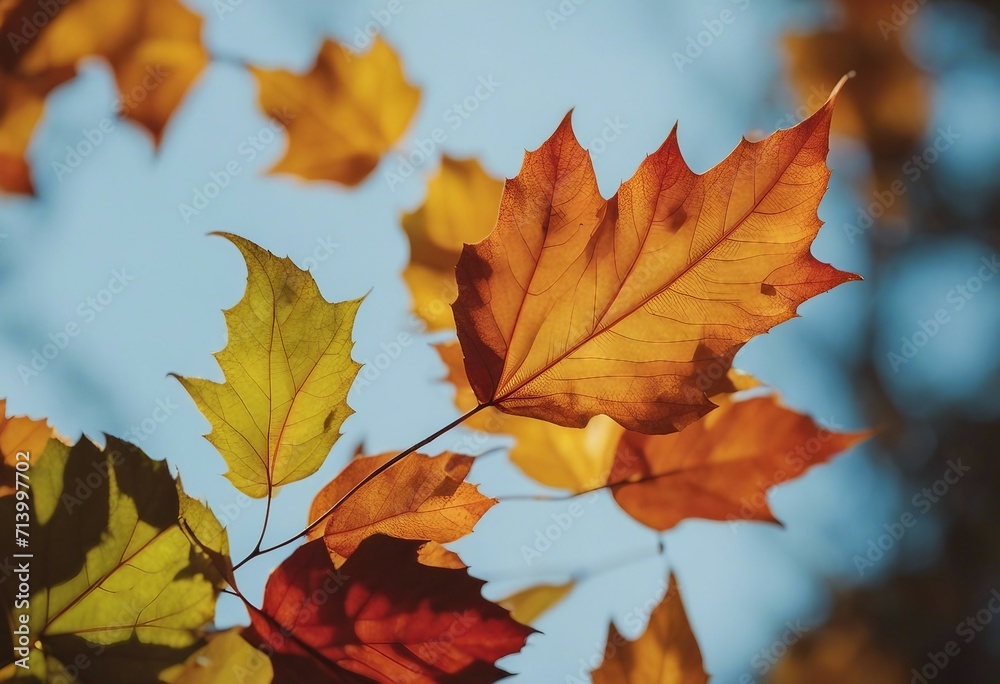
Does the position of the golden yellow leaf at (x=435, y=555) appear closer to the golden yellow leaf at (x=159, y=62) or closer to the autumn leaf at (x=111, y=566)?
the autumn leaf at (x=111, y=566)

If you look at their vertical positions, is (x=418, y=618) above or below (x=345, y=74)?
below

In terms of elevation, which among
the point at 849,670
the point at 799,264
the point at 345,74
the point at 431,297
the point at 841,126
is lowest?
the point at 849,670

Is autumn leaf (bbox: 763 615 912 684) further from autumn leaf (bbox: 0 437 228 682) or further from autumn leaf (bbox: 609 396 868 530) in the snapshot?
autumn leaf (bbox: 0 437 228 682)

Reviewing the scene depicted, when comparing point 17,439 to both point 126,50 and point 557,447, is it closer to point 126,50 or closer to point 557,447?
point 557,447

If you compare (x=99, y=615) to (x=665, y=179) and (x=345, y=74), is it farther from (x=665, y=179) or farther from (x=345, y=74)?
(x=345, y=74)

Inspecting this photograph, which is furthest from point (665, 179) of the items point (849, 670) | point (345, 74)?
point (849, 670)

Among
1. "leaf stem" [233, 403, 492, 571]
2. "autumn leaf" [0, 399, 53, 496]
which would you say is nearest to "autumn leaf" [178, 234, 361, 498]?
"leaf stem" [233, 403, 492, 571]

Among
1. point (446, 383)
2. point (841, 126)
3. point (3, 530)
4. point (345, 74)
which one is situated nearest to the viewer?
point (3, 530)
